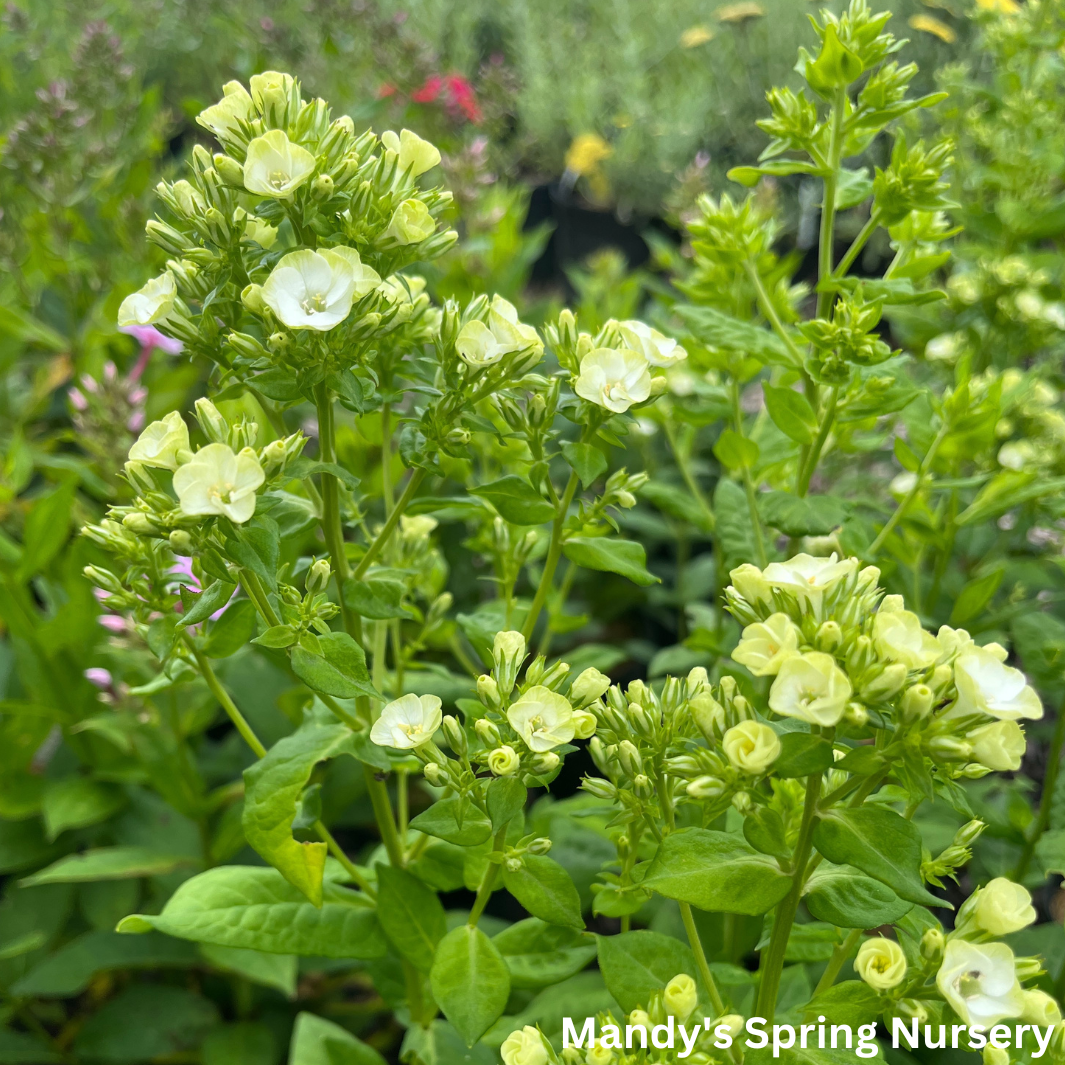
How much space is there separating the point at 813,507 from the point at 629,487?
25cm

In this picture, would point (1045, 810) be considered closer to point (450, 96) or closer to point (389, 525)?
point (389, 525)

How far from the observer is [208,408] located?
0.81 m

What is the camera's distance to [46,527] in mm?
1522

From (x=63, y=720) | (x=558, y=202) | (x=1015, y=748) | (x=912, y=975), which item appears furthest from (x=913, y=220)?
(x=558, y=202)

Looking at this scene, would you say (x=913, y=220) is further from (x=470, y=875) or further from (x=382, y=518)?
(x=382, y=518)

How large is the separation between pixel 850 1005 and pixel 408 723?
1.36 feet

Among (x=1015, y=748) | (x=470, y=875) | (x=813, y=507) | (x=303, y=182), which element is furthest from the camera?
(x=813, y=507)

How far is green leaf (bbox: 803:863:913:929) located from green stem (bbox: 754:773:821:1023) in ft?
0.05

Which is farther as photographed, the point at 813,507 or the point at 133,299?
the point at 813,507

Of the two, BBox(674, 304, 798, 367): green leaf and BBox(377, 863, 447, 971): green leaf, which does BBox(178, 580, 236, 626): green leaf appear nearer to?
BBox(377, 863, 447, 971): green leaf

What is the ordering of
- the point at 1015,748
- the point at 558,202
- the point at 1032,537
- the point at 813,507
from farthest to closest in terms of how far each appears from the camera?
the point at 558,202, the point at 1032,537, the point at 813,507, the point at 1015,748

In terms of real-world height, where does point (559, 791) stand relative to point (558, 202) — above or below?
below

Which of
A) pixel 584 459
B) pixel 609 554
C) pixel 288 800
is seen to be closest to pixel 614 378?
pixel 584 459

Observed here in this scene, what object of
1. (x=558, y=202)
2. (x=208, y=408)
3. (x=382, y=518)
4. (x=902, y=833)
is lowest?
(x=902, y=833)
